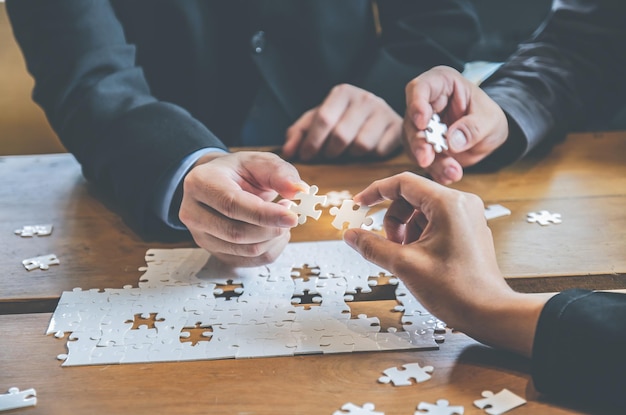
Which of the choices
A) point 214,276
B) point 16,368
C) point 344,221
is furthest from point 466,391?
point 16,368

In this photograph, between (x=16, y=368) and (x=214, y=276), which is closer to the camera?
(x=16, y=368)

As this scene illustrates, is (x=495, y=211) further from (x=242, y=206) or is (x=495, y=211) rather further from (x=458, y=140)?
(x=242, y=206)

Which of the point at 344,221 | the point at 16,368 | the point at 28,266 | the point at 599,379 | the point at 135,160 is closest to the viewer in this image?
the point at 599,379

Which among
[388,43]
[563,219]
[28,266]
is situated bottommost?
[28,266]

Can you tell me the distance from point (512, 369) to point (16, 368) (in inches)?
28.4

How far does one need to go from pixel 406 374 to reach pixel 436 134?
66 cm

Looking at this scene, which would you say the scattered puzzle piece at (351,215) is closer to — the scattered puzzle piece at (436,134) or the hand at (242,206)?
the hand at (242,206)

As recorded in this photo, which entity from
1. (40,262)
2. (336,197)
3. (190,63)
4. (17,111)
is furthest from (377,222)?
(17,111)

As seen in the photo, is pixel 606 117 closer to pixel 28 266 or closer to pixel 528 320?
pixel 528 320

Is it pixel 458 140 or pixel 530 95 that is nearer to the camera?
pixel 458 140

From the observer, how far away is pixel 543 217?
4.71ft

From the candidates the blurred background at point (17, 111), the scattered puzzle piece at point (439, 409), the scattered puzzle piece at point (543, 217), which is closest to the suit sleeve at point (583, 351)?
the scattered puzzle piece at point (439, 409)

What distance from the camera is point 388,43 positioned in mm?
2010

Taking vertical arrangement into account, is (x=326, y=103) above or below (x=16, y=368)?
above
